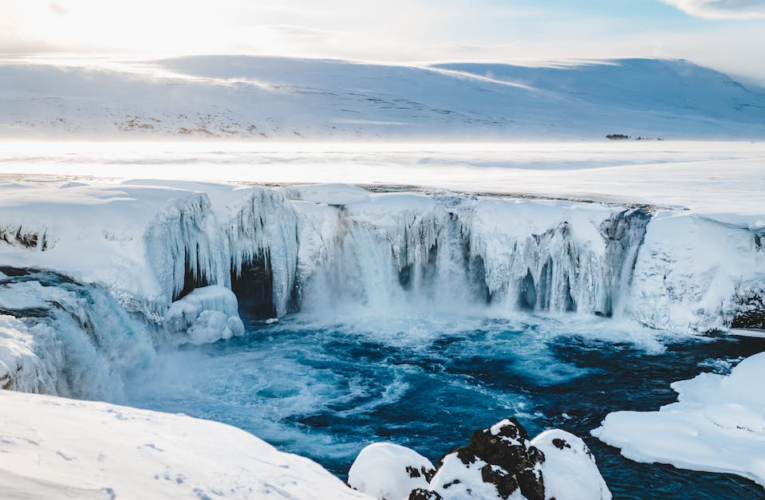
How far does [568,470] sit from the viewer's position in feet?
22.2

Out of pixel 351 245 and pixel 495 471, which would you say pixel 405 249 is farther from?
pixel 495 471

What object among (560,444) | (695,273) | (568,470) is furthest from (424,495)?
(695,273)

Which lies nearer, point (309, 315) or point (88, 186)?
point (88, 186)

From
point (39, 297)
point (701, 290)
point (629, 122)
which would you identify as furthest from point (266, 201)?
point (629, 122)

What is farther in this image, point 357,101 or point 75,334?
point 357,101

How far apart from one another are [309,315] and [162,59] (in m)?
54.9

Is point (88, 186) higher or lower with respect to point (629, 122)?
lower

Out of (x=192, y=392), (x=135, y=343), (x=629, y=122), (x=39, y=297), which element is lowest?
(x=192, y=392)

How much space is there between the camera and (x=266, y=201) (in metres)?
16.2

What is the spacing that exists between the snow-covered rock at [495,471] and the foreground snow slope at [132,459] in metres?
0.77

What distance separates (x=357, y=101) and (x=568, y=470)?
51.7m

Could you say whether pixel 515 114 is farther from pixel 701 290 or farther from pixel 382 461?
pixel 382 461

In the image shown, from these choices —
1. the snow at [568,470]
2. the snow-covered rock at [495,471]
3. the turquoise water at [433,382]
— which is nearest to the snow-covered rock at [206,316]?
the turquoise water at [433,382]

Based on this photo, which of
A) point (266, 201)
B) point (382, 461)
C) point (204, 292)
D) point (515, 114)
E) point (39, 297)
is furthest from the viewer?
point (515, 114)
